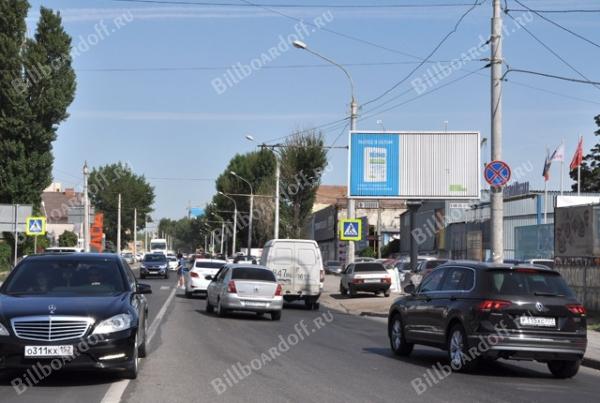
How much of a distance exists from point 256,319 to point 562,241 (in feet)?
33.2

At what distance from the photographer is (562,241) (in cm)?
2672

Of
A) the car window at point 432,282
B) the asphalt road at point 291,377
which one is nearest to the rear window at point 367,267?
the asphalt road at point 291,377

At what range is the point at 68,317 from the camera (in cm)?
995

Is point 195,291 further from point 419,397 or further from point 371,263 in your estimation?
point 419,397

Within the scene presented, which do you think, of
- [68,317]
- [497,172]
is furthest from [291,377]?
[497,172]

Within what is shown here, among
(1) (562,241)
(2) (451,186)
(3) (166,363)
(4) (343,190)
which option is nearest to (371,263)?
(2) (451,186)

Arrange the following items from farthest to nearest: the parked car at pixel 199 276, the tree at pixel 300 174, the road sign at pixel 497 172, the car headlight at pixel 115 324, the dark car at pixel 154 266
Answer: the tree at pixel 300 174
the dark car at pixel 154 266
the parked car at pixel 199 276
the road sign at pixel 497 172
the car headlight at pixel 115 324

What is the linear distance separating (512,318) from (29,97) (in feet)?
146

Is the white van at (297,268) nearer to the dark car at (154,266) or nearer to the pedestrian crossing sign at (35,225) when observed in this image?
the pedestrian crossing sign at (35,225)

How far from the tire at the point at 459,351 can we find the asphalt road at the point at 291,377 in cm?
22

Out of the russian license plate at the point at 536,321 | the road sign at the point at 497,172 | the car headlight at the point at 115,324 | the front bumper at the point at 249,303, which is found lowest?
the front bumper at the point at 249,303

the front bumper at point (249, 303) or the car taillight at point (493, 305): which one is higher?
the car taillight at point (493, 305)

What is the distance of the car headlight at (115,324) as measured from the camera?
33.1 feet

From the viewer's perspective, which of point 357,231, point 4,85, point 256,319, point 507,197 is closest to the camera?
point 256,319
